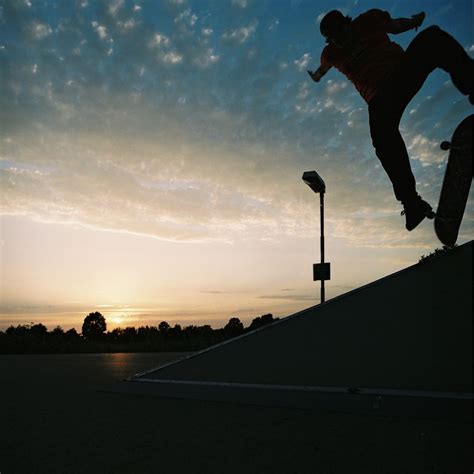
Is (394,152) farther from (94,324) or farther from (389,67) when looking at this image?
(94,324)

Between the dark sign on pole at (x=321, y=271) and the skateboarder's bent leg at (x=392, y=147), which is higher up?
the skateboarder's bent leg at (x=392, y=147)

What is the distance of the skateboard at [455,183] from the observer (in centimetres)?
424

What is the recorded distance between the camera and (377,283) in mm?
3852

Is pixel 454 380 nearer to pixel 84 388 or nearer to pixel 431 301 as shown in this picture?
pixel 431 301

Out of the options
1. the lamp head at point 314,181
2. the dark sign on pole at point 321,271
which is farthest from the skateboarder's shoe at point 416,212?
the lamp head at point 314,181

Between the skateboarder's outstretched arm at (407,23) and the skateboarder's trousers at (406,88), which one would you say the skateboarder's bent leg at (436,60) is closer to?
the skateboarder's trousers at (406,88)

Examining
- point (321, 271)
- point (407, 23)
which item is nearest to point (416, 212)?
point (407, 23)

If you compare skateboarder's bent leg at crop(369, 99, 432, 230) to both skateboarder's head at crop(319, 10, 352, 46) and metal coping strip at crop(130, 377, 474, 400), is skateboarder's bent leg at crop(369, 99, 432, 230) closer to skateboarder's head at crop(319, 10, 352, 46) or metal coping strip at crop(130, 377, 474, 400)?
skateboarder's head at crop(319, 10, 352, 46)

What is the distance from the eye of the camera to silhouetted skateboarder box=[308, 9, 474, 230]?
462 centimetres

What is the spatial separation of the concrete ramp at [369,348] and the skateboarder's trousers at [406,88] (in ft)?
5.11

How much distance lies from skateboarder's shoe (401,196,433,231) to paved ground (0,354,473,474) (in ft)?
8.00

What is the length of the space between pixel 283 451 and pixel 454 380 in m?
1.49

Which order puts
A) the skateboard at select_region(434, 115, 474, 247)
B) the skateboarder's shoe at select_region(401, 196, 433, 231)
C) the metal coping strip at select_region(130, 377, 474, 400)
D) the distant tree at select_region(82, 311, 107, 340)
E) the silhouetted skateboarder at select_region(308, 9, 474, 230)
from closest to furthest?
the metal coping strip at select_region(130, 377, 474, 400) → the skateboard at select_region(434, 115, 474, 247) → the silhouetted skateboarder at select_region(308, 9, 474, 230) → the skateboarder's shoe at select_region(401, 196, 433, 231) → the distant tree at select_region(82, 311, 107, 340)

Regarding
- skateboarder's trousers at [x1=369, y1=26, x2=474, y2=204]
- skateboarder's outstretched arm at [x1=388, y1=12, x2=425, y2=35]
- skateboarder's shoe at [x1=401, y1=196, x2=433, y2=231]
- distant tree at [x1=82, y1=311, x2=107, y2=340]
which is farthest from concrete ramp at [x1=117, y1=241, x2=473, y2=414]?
distant tree at [x1=82, y1=311, x2=107, y2=340]
